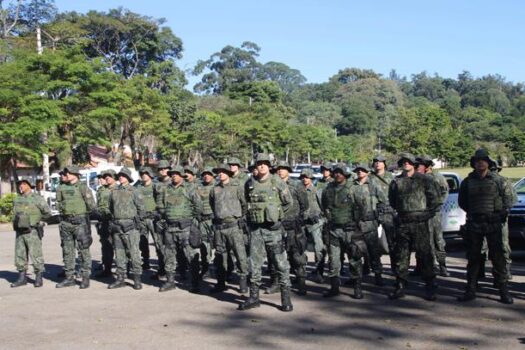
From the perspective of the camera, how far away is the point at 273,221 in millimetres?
8422

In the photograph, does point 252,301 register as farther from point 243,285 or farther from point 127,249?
point 127,249

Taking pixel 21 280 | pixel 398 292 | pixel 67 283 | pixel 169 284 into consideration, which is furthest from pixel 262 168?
pixel 21 280

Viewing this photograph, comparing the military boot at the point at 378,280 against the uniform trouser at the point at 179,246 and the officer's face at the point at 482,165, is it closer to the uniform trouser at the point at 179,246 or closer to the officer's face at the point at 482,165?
the officer's face at the point at 482,165

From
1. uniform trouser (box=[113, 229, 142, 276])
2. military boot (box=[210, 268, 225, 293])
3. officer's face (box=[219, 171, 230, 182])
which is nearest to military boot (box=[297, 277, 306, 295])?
military boot (box=[210, 268, 225, 293])

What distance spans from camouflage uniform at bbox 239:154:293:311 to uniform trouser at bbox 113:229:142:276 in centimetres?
246

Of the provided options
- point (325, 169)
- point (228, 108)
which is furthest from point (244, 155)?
point (325, 169)

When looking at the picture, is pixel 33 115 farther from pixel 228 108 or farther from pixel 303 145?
pixel 303 145

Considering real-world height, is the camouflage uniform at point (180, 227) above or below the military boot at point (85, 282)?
above

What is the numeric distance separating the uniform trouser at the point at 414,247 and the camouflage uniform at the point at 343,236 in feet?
1.72

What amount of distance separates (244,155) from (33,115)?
24.9 meters

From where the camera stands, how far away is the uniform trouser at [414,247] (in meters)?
8.84

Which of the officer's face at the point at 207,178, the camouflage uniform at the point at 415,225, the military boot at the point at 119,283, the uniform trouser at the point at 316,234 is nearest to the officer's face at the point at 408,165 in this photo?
the camouflage uniform at the point at 415,225

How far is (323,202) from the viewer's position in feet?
31.2

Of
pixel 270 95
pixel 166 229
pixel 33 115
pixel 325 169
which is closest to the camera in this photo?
pixel 166 229
